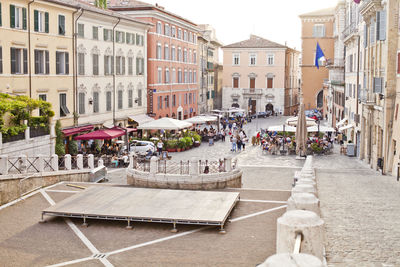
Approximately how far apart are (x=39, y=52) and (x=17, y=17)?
2.95 m

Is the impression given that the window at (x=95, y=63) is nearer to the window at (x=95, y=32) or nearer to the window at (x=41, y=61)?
the window at (x=95, y=32)

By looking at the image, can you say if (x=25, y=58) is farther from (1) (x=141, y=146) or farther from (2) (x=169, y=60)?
(2) (x=169, y=60)

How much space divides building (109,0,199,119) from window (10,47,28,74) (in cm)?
2035

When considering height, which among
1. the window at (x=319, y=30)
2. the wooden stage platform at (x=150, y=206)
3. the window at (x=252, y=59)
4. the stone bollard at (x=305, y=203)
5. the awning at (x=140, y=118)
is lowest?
the wooden stage platform at (x=150, y=206)

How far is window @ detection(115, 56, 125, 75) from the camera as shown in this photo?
43.4 meters

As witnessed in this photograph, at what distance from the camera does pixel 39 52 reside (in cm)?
3256

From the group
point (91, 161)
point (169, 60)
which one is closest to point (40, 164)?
point (91, 161)

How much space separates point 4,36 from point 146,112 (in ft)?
73.6

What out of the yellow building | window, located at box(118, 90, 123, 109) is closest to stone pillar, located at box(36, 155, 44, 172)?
the yellow building

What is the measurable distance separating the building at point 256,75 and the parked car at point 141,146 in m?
45.0

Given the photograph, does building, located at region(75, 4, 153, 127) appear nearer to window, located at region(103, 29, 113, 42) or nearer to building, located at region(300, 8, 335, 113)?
window, located at region(103, 29, 113, 42)

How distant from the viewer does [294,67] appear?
9412cm

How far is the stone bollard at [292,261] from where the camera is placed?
2.85 metres

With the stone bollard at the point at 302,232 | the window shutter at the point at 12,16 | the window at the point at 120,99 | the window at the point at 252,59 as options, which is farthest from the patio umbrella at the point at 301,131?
the window at the point at 252,59
